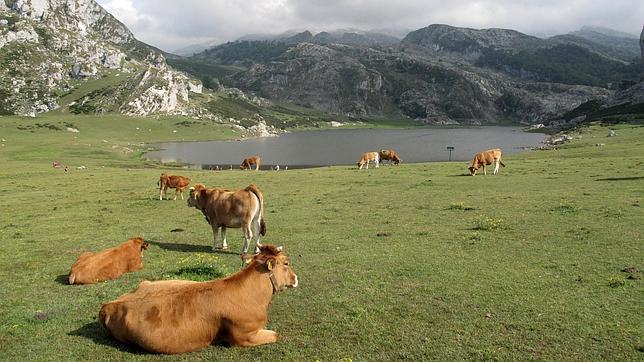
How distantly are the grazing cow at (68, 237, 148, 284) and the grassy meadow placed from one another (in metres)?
0.41

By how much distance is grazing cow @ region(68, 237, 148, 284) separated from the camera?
14.3 metres

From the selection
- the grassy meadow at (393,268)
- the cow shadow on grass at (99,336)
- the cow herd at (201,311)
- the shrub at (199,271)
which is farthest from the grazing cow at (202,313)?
the shrub at (199,271)

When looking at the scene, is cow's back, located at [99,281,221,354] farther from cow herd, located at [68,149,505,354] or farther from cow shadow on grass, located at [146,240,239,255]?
cow shadow on grass, located at [146,240,239,255]

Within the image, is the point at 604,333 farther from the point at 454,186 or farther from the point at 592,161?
the point at 592,161

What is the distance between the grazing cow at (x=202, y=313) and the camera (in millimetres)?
9125

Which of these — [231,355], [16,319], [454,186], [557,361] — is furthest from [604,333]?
[454,186]

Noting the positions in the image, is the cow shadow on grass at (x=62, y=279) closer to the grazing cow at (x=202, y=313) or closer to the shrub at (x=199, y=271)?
the shrub at (x=199, y=271)

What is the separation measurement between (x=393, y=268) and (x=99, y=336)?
865 centimetres

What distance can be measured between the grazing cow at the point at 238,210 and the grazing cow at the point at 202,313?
23.2 feet

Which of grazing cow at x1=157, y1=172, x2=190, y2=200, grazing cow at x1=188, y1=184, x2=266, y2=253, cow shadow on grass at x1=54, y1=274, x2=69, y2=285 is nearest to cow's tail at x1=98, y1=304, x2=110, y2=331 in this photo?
cow shadow on grass at x1=54, y1=274, x2=69, y2=285

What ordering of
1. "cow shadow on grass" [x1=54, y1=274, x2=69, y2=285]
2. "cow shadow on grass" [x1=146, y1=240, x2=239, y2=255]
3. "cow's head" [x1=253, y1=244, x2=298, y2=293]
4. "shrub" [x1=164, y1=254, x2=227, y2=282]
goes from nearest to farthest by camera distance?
"cow's head" [x1=253, y1=244, x2=298, y2=293] → "shrub" [x1=164, y1=254, x2=227, y2=282] → "cow shadow on grass" [x1=54, y1=274, x2=69, y2=285] → "cow shadow on grass" [x1=146, y1=240, x2=239, y2=255]

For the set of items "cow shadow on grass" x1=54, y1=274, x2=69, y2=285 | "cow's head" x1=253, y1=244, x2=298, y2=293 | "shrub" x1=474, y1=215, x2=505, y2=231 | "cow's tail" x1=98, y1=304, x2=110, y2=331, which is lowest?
"cow shadow on grass" x1=54, y1=274, x2=69, y2=285

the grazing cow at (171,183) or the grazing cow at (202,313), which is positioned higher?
the grazing cow at (171,183)

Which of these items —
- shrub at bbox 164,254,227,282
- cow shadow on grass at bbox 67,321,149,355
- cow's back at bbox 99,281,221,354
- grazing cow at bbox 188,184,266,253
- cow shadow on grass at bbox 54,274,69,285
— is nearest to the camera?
cow's back at bbox 99,281,221,354
